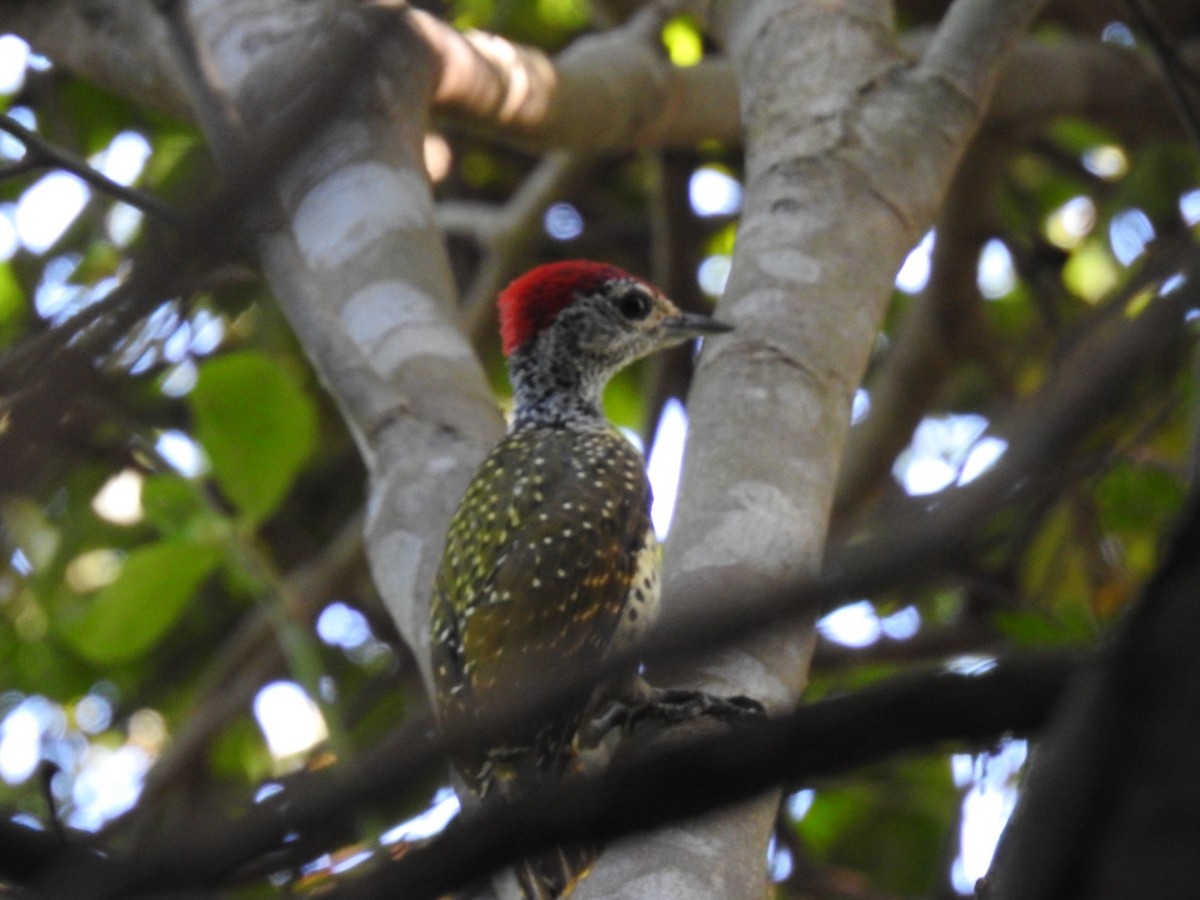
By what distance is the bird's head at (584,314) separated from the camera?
4.71 meters

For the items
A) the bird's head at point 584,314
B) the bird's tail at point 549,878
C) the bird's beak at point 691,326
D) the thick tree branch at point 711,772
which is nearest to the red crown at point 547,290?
the bird's head at point 584,314

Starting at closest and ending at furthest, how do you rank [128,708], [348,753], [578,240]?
[348,753]
[128,708]
[578,240]

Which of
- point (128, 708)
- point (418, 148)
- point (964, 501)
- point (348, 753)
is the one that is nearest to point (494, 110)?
point (418, 148)

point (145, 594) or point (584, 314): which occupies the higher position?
point (584, 314)

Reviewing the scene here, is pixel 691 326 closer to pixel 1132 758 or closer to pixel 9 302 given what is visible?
pixel 9 302

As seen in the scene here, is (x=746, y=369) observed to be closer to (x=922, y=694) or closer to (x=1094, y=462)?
(x=1094, y=462)

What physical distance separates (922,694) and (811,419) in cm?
232

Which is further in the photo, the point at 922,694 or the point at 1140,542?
the point at 1140,542

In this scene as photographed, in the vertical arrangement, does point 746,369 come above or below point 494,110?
below

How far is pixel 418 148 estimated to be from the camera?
3.96 meters

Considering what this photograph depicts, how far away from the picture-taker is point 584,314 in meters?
4.76

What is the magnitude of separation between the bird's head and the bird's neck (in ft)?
0.10

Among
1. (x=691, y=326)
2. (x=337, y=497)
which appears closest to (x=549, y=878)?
(x=691, y=326)

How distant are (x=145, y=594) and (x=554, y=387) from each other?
1.34 metres
